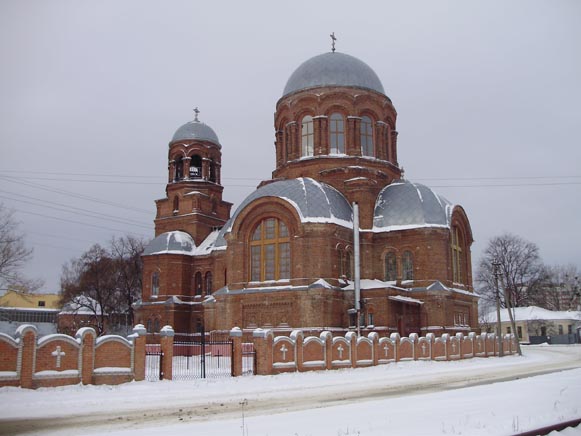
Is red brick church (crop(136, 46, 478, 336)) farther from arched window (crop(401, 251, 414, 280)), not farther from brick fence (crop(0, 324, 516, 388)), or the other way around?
brick fence (crop(0, 324, 516, 388))

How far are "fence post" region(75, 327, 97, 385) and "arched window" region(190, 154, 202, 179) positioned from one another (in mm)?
26770

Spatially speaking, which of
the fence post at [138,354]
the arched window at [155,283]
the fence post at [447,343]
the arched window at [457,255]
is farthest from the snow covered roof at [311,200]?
the fence post at [138,354]

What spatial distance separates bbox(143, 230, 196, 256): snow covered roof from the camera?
41.3m

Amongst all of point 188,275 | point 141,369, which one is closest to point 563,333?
point 188,275

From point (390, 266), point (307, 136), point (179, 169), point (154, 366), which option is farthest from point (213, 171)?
point (154, 366)

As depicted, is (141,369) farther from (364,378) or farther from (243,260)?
(243,260)

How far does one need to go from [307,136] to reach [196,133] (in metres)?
9.56

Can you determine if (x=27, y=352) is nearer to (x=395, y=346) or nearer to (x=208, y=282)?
(x=395, y=346)

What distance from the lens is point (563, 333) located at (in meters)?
62.9

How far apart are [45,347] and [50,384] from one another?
3.14 ft

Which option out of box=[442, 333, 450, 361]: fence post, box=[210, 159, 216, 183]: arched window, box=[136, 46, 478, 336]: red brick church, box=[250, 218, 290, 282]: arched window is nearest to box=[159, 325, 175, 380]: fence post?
box=[136, 46, 478, 336]: red brick church

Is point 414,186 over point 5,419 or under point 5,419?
over

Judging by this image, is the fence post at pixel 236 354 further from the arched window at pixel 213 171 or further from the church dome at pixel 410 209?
the arched window at pixel 213 171

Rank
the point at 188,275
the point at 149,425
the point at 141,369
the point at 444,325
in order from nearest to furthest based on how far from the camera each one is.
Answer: the point at 149,425 → the point at 141,369 → the point at 444,325 → the point at 188,275
